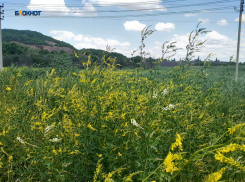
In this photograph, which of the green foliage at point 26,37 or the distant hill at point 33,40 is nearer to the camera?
the distant hill at point 33,40

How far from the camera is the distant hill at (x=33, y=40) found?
6315cm

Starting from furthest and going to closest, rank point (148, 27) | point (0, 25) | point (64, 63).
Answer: point (0, 25) < point (64, 63) < point (148, 27)

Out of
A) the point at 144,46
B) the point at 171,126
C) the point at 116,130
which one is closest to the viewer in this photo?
the point at 116,130

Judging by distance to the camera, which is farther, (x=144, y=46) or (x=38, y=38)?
(x=38, y=38)

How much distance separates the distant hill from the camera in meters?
63.2

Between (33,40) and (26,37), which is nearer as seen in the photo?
(33,40)

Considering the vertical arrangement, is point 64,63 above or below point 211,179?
above

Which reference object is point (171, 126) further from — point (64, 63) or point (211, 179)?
point (64, 63)

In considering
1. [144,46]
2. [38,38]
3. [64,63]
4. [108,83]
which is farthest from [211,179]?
[38,38]

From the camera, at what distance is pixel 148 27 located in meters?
3.74

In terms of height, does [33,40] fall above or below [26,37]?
below

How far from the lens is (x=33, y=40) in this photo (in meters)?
65.9

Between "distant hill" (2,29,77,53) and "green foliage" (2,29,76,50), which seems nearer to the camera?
"distant hill" (2,29,77,53)

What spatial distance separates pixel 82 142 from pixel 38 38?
252 feet
